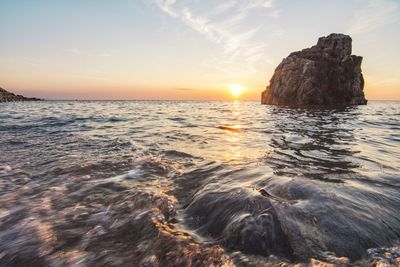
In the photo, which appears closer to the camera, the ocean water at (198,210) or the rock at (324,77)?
the ocean water at (198,210)

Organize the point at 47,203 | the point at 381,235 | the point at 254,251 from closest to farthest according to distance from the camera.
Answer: the point at 254,251, the point at 381,235, the point at 47,203

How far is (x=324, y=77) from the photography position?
5650 centimetres

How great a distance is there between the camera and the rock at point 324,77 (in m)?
55.3

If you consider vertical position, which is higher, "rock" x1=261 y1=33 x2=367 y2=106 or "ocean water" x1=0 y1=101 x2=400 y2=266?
"rock" x1=261 y1=33 x2=367 y2=106

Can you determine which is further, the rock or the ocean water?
the rock

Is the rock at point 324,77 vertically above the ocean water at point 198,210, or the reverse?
the rock at point 324,77

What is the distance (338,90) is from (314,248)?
6205cm

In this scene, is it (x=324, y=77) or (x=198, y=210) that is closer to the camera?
(x=198, y=210)

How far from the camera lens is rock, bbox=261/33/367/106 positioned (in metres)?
55.3

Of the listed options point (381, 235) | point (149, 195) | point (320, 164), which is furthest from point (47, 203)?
point (320, 164)

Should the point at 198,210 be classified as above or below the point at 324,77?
below

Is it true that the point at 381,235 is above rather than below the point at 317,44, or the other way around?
below

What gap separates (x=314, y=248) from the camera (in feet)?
8.89

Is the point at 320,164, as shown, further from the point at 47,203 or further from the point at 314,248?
the point at 47,203
